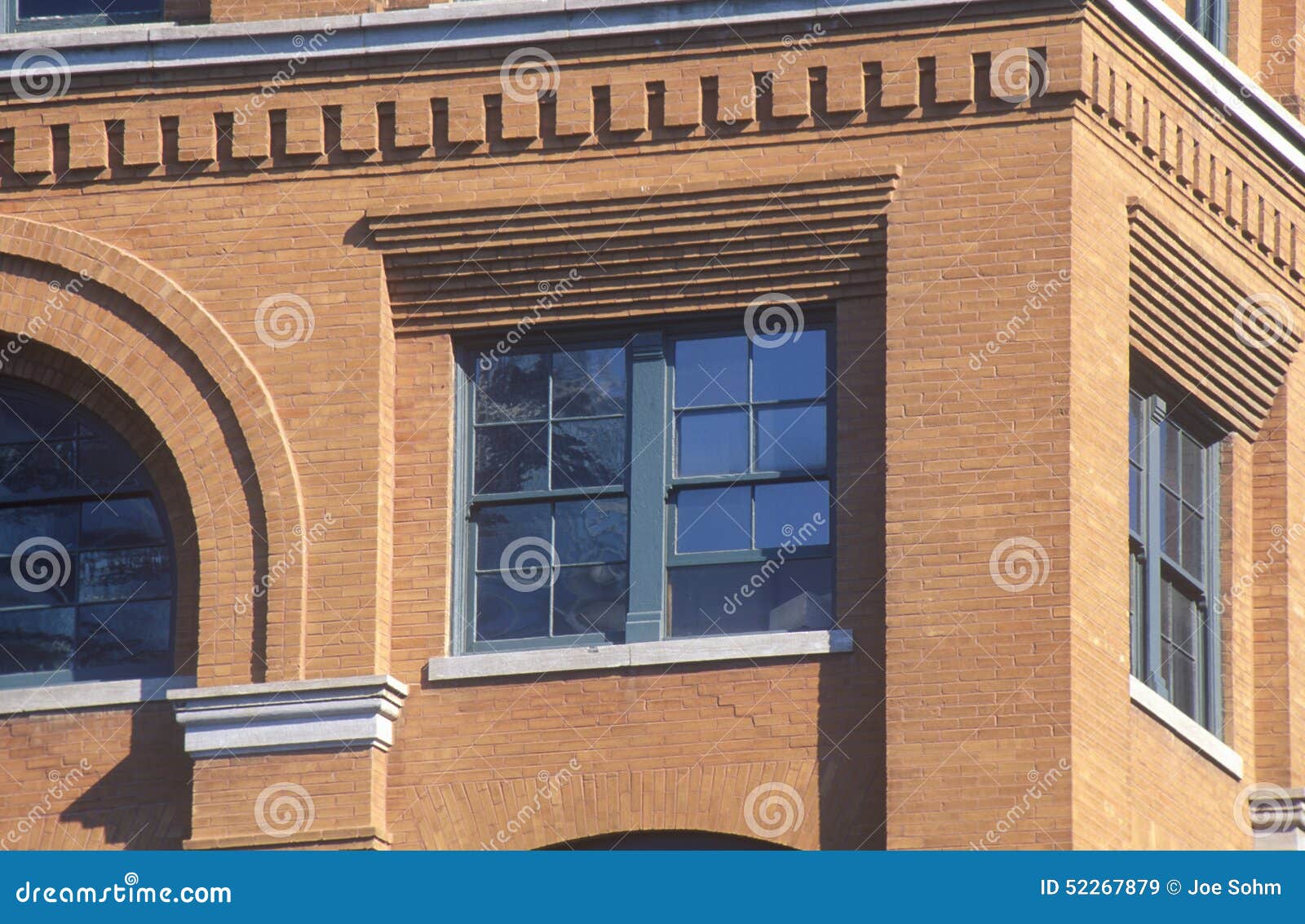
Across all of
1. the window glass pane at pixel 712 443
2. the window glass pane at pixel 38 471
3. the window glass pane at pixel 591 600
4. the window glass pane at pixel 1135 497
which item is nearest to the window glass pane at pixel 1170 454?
the window glass pane at pixel 1135 497

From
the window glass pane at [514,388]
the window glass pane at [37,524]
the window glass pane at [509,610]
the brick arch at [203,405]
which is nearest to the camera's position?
the brick arch at [203,405]

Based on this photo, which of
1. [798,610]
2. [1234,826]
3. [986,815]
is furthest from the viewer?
[1234,826]

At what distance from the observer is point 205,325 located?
67.6 ft

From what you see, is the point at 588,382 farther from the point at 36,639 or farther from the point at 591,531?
the point at 36,639

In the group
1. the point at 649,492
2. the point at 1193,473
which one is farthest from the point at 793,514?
the point at 1193,473

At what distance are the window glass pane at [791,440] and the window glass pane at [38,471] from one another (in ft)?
16.3

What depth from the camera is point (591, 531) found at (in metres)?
20.3

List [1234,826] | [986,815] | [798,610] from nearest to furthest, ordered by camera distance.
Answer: [986,815] → [798,610] → [1234,826]

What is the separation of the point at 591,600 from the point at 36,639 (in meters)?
4.05

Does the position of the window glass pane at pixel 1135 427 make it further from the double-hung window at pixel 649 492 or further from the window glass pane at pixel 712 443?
the window glass pane at pixel 712 443

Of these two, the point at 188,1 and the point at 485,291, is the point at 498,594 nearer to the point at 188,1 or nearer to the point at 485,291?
the point at 485,291

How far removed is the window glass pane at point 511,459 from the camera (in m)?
20.5

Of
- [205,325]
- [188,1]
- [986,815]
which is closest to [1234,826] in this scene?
[986,815]

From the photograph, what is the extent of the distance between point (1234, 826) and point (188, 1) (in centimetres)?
975
